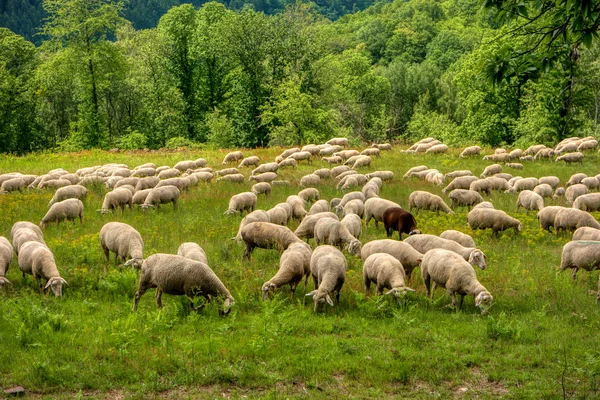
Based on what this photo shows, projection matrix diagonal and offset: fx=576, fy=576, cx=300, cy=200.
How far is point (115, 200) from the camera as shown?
21969mm

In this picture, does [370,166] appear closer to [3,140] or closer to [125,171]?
[125,171]

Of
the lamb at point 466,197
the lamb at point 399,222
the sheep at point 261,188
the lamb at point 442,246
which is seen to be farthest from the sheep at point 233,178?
the lamb at point 442,246

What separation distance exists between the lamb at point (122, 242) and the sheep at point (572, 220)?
12740mm

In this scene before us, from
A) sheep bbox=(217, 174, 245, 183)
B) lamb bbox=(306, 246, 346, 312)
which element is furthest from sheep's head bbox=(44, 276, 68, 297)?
sheep bbox=(217, 174, 245, 183)

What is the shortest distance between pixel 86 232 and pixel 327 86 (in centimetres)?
4471

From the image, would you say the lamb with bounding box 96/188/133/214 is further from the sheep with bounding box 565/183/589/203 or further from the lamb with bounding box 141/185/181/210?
the sheep with bounding box 565/183/589/203

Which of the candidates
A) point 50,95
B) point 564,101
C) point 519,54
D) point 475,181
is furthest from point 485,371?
point 50,95

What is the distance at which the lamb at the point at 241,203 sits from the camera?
2159 centimetres

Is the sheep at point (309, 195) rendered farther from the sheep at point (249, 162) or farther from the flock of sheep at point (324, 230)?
the sheep at point (249, 162)

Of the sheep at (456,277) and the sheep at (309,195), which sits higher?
the sheep at (456,277)

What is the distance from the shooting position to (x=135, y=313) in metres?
11.1

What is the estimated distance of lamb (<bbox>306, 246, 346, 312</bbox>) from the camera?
11641 millimetres

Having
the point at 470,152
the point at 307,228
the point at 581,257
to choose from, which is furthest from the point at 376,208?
the point at 470,152

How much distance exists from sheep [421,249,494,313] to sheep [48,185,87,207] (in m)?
16.4
